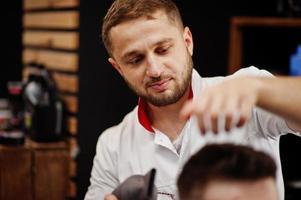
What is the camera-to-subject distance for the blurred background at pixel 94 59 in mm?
3543

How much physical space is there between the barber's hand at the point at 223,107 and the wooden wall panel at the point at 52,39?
2666mm

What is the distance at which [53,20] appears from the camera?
13.0 ft

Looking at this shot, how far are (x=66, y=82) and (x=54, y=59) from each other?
32 cm

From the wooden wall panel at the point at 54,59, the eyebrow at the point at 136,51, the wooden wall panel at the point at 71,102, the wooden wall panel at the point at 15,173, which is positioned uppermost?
the eyebrow at the point at 136,51

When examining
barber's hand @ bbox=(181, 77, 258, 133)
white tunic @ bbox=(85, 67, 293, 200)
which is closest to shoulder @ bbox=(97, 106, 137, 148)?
white tunic @ bbox=(85, 67, 293, 200)

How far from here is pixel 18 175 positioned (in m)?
3.53

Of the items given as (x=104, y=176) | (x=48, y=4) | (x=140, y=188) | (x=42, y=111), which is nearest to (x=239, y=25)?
(x=48, y=4)

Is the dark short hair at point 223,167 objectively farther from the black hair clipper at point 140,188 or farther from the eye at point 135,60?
the eye at point 135,60

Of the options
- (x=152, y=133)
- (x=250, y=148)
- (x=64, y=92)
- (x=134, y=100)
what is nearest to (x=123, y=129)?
(x=152, y=133)

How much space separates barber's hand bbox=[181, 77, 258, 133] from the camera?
992 millimetres

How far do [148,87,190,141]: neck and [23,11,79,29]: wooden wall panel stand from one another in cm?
173

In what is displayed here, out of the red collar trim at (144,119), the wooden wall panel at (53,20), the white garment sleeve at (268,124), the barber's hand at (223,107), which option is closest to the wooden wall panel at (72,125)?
the wooden wall panel at (53,20)

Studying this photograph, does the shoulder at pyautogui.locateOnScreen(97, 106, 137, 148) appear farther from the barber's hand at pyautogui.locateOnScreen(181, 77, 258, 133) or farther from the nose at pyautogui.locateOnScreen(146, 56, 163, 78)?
the barber's hand at pyautogui.locateOnScreen(181, 77, 258, 133)

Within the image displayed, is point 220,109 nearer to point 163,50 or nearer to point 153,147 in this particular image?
point 163,50
